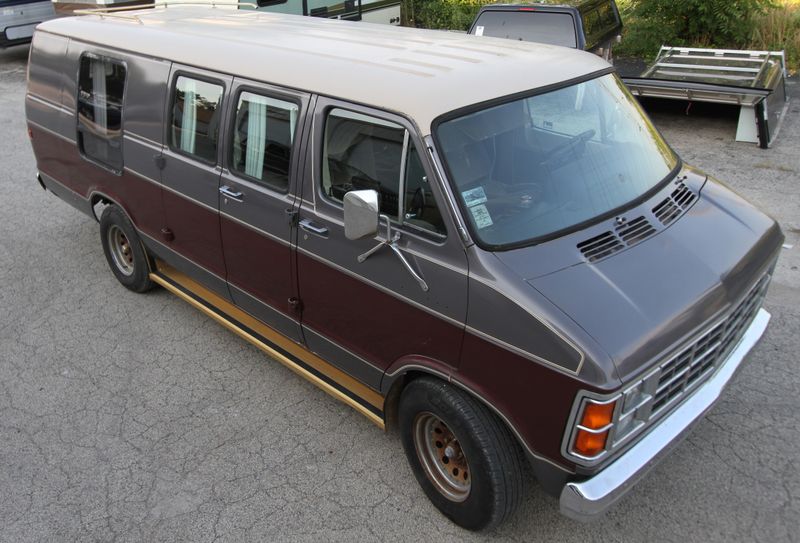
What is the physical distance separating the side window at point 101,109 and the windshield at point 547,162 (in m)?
3.07

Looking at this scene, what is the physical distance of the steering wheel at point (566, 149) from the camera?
3.37m

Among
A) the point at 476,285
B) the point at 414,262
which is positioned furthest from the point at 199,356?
the point at 476,285

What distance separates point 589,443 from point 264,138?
8.17ft

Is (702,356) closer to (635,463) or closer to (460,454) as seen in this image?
(635,463)

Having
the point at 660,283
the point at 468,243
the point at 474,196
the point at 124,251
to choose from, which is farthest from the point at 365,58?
the point at 124,251

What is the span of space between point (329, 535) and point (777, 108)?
8.26 metres

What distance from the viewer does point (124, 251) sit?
579cm

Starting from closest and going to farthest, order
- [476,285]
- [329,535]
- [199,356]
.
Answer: [476,285] < [329,535] < [199,356]

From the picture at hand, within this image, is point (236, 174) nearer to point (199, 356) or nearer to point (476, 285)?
point (199, 356)

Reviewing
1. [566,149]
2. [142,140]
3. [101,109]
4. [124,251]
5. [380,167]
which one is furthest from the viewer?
[124,251]

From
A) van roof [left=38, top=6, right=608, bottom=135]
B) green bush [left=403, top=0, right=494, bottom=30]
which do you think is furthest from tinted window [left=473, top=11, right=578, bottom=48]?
green bush [left=403, top=0, right=494, bottom=30]

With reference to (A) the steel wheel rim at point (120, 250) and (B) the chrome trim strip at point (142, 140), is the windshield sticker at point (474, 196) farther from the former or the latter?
(A) the steel wheel rim at point (120, 250)

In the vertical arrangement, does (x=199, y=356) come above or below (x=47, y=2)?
below

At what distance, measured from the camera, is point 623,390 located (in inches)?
103
